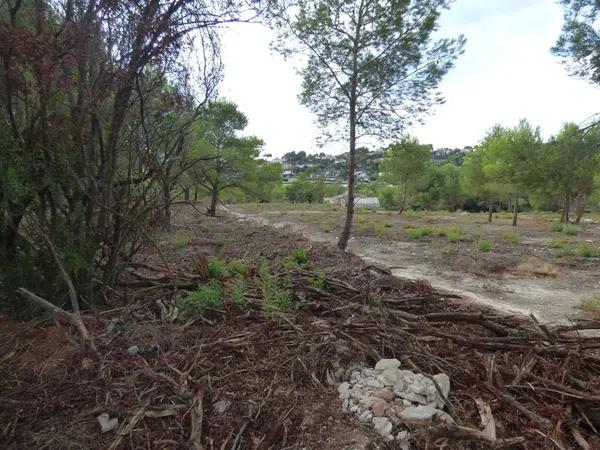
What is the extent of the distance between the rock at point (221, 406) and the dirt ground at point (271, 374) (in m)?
0.03

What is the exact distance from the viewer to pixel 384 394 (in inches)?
98.6

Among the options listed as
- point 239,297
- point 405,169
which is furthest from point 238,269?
point 405,169

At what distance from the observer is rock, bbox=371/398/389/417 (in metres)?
2.35

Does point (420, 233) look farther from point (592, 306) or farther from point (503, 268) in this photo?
point (592, 306)

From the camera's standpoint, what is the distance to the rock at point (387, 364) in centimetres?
283

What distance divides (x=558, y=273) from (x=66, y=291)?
9858mm

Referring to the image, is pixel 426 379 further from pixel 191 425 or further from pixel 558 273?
pixel 558 273

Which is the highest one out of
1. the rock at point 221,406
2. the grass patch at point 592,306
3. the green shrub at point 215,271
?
the green shrub at point 215,271

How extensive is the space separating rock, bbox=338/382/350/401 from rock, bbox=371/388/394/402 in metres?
0.18

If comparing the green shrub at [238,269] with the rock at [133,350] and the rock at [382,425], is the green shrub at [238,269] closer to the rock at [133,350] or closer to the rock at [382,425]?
the rock at [133,350]

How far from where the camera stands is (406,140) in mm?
9891

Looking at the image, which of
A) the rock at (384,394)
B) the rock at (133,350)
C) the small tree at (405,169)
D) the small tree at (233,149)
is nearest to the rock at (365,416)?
the rock at (384,394)

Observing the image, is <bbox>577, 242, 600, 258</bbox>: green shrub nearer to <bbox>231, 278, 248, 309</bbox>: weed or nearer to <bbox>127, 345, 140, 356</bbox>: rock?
<bbox>231, 278, 248, 309</bbox>: weed

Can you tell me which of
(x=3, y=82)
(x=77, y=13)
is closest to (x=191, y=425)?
(x=3, y=82)
